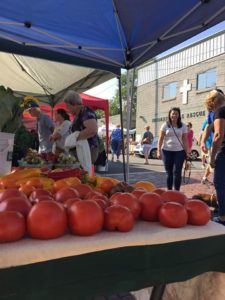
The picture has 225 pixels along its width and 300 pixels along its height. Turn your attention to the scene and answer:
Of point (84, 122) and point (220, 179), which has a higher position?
point (84, 122)

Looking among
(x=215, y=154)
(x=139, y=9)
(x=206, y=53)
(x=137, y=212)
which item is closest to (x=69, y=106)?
(x=139, y=9)

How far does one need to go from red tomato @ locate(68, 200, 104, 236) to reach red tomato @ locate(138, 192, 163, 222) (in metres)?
0.23

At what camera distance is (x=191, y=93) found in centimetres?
1930

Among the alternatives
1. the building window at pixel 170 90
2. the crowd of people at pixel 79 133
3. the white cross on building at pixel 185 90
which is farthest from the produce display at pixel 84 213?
the building window at pixel 170 90

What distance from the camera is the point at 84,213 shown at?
1.06 m

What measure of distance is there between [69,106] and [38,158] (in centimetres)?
80

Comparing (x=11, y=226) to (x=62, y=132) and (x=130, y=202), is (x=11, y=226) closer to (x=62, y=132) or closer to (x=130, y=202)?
(x=130, y=202)

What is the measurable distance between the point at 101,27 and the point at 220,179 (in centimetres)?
197

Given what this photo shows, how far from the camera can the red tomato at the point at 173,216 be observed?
1.17 m

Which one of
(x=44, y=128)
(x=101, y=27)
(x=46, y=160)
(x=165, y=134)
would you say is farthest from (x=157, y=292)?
(x=165, y=134)

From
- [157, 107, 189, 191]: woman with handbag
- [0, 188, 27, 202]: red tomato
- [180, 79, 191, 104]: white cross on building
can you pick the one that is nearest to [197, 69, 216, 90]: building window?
[180, 79, 191, 104]: white cross on building

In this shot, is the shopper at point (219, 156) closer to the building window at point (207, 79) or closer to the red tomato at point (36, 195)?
the red tomato at point (36, 195)

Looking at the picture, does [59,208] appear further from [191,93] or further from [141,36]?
[191,93]

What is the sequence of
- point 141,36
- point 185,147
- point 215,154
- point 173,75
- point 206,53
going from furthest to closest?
point 173,75, point 206,53, point 185,147, point 215,154, point 141,36
